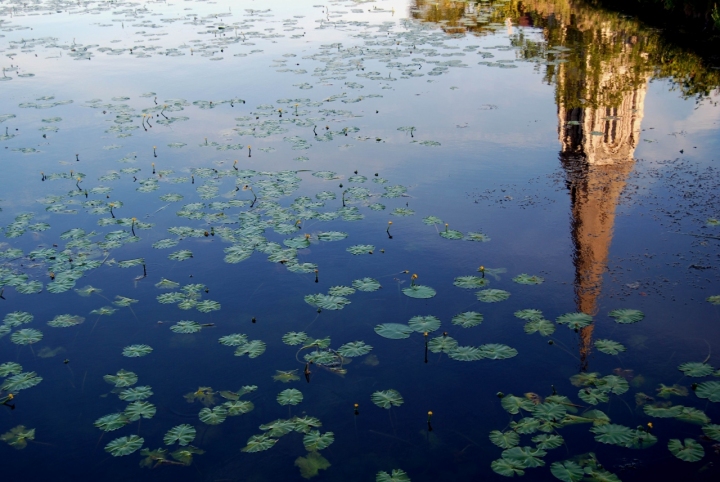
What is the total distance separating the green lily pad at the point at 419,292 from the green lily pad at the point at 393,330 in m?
0.63

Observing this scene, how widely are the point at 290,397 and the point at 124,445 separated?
1.45 metres

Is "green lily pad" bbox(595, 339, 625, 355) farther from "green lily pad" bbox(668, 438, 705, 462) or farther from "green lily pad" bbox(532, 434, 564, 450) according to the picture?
"green lily pad" bbox(532, 434, 564, 450)

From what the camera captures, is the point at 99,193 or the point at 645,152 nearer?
the point at 99,193

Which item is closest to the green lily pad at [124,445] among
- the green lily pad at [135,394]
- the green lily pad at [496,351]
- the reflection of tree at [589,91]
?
the green lily pad at [135,394]

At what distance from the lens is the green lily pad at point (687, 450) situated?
5.45 meters

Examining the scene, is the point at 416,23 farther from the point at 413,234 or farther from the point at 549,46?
the point at 413,234

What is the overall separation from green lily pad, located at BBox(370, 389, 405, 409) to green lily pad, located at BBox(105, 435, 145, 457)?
2036 mm

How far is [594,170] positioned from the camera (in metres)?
11.2

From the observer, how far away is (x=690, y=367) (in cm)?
645

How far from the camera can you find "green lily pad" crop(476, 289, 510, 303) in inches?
301

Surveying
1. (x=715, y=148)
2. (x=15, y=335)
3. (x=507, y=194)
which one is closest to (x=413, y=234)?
(x=507, y=194)

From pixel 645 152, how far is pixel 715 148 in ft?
Answer: 4.07

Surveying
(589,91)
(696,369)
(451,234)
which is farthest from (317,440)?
(589,91)

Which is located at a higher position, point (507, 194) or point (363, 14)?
point (363, 14)
